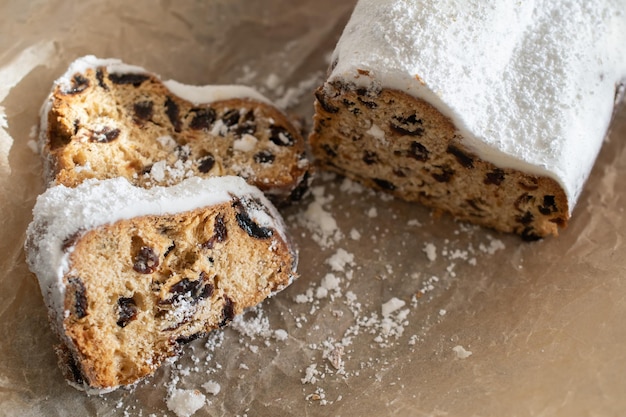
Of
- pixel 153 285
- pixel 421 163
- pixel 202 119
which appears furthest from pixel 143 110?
pixel 421 163

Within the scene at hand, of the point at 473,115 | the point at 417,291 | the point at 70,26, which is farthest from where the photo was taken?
the point at 70,26

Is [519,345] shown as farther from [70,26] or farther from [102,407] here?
[70,26]

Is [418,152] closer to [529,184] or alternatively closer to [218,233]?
[529,184]

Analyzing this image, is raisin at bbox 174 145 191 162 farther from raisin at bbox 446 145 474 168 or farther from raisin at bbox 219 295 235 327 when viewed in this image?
raisin at bbox 446 145 474 168

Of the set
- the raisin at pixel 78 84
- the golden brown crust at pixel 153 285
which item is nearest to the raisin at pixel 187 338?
the golden brown crust at pixel 153 285

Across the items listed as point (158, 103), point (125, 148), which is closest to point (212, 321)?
point (125, 148)

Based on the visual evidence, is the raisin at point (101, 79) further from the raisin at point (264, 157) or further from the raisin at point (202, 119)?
the raisin at point (264, 157)

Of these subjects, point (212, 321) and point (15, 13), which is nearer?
point (212, 321)
